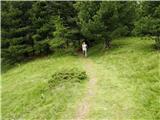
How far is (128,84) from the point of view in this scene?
90.7 feet

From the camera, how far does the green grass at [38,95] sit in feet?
80.1

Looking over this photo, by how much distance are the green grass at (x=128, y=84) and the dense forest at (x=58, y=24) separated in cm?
318

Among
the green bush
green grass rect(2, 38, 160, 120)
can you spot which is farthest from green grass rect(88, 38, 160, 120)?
the green bush

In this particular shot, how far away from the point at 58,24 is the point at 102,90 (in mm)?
17299

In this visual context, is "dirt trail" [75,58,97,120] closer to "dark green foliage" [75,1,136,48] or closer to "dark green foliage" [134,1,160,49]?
"dark green foliage" [75,1,136,48]

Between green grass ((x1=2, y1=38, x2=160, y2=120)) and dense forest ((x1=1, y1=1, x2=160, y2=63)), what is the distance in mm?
3140

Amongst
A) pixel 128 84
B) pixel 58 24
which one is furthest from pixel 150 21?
pixel 58 24

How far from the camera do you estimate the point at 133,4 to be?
4209 centimetres

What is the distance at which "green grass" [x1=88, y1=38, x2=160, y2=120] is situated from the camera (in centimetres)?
2253

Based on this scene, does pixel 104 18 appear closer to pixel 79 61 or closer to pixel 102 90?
pixel 79 61

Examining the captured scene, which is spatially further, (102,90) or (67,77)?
(67,77)

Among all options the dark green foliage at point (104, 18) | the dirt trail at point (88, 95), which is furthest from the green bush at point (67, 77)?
the dark green foliage at point (104, 18)

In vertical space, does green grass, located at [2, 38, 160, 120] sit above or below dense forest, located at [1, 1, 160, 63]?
below

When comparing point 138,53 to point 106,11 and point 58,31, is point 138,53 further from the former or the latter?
point 58,31
